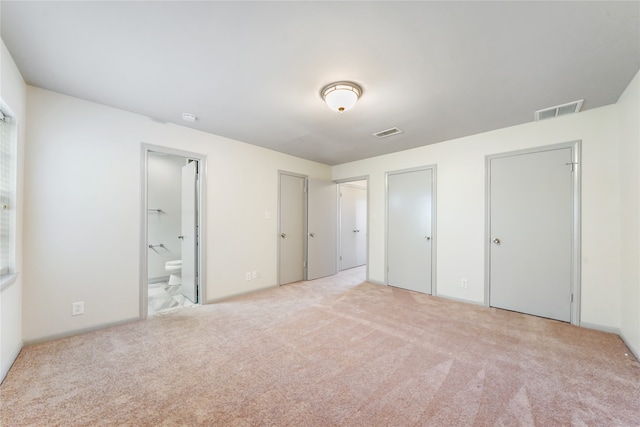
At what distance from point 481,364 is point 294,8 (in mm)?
2883

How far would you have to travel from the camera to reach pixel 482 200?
11.3 feet

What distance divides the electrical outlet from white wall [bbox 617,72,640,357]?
16.7 feet

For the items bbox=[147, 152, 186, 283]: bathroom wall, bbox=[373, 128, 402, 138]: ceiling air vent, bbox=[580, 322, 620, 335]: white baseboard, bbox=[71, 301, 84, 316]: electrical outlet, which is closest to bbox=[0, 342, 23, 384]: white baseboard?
bbox=[71, 301, 84, 316]: electrical outlet

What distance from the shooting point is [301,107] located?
264 centimetres

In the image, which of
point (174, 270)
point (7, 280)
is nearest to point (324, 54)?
point (7, 280)

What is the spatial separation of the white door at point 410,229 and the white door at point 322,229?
4.15 ft

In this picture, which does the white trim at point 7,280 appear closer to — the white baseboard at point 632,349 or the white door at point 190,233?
the white door at point 190,233

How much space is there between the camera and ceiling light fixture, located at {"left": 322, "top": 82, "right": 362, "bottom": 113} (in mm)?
2174

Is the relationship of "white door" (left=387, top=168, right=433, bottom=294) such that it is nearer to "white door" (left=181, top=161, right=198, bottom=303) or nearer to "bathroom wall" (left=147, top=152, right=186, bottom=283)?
"white door" (left=181, top=161, right=198, bottom=303)

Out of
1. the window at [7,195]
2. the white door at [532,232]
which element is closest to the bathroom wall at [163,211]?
the window at [7,195]

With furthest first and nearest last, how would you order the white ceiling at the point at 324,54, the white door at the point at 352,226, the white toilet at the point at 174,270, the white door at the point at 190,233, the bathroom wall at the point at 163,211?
the white door at the point at 352,226 < the bathroom wall at the point at 163,211 < the white toilet at the point at 174,270 < the white door at the point at 190,233 < the white ceiling at the point at 324,54

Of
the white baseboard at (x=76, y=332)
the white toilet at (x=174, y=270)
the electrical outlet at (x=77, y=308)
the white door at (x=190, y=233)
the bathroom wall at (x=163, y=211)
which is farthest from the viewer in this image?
the bathroom wall at (x=163, y=211)

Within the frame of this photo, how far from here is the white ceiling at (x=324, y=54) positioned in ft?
4.77

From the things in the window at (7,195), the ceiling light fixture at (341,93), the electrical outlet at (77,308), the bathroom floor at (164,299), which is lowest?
the bathroom floor at (164,299)
